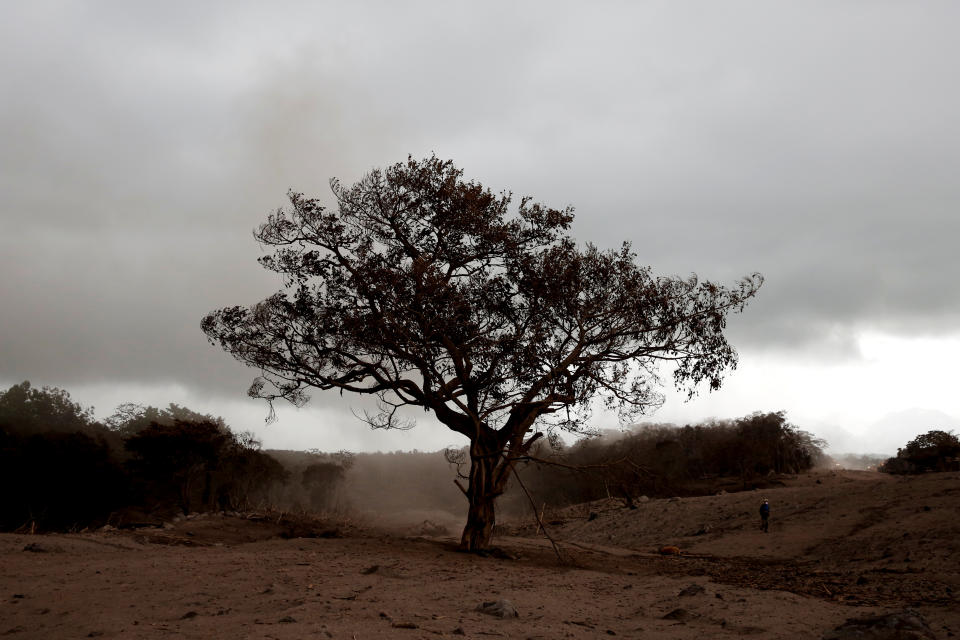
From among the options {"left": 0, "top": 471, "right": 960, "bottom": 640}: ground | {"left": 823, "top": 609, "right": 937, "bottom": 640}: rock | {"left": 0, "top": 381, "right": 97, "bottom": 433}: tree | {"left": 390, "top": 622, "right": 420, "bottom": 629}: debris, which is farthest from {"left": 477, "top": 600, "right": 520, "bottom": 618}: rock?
{"left": 0, "top": 381, "right": 97, "bottom": 433}: tree

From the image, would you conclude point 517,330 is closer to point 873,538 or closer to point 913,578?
point 913,578

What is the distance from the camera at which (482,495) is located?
50.4 ft

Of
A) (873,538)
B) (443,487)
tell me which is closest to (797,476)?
(873,538)

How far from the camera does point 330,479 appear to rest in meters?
49.4

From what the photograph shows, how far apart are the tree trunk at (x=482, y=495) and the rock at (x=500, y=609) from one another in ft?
24.3

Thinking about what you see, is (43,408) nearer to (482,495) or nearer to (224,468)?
(224,468)

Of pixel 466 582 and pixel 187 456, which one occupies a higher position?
pixel 187 456

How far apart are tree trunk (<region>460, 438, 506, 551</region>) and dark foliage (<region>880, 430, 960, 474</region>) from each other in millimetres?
23960

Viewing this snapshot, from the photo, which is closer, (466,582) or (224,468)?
(466,582)

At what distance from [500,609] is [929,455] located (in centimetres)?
3214

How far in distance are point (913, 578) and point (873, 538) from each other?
5.97 metres

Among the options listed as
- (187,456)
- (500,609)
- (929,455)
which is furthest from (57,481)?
(929,455)

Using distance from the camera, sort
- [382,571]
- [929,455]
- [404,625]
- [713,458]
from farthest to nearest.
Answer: [713,458]
[929,455]
[382,571]
[404,625]

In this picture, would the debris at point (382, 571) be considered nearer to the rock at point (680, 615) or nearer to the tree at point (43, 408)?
the rock at point (680, 615)
